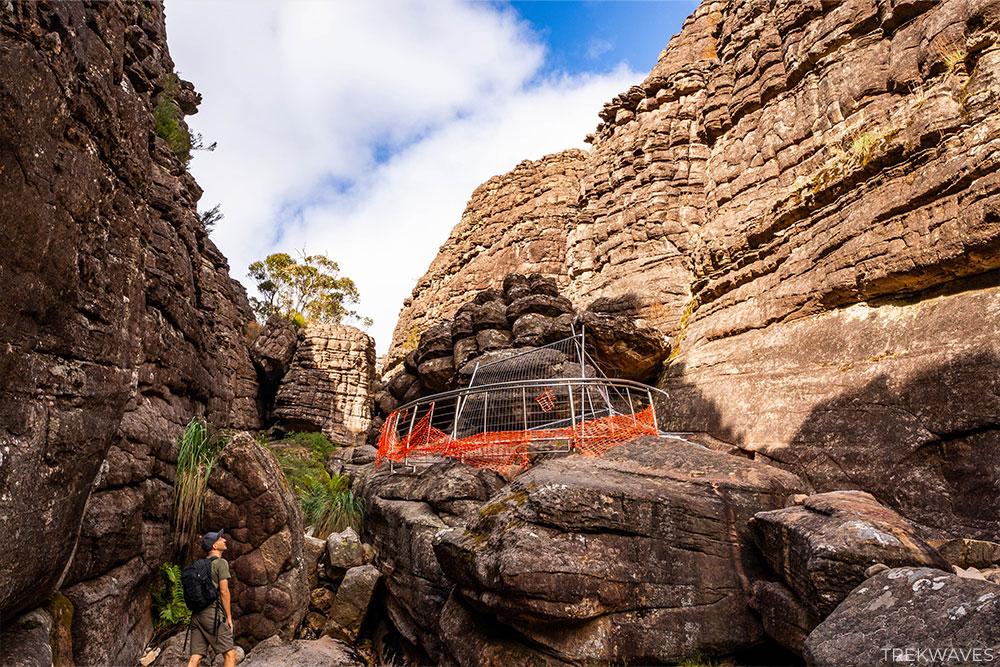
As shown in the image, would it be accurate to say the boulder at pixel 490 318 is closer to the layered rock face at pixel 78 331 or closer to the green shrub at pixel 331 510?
the green shrub at pixel 331 510

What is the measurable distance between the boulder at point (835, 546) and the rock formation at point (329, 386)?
18.9 m

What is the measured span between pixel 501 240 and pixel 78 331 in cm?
2547

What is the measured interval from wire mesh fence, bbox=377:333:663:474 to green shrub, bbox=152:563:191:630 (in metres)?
4.19

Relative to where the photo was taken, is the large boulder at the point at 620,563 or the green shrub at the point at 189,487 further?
the green shrub at the point at 189,487

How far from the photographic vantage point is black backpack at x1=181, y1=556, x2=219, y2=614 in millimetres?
5129

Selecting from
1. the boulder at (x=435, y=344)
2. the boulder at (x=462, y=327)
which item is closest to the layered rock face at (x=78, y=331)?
the boulder at (x=462, y=327)

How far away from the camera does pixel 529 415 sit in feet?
37.4

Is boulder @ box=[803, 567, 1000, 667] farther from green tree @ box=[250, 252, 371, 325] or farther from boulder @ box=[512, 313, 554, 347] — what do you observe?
green tree @ box=[250, 252, 371, 325]

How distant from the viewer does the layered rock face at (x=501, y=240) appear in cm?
2541

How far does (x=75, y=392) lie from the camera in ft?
11.1

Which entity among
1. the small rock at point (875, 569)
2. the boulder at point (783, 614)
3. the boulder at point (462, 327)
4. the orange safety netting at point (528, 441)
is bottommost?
the boulder at point (783, 614)

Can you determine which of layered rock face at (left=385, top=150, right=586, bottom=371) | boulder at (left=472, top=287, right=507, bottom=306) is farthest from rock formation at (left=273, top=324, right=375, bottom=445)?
boulder at (left=472, top=287, right=507, bottom=306)

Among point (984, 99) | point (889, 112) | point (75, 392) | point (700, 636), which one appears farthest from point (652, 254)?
point (75, 392)

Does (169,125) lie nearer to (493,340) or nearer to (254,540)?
(254,540)
